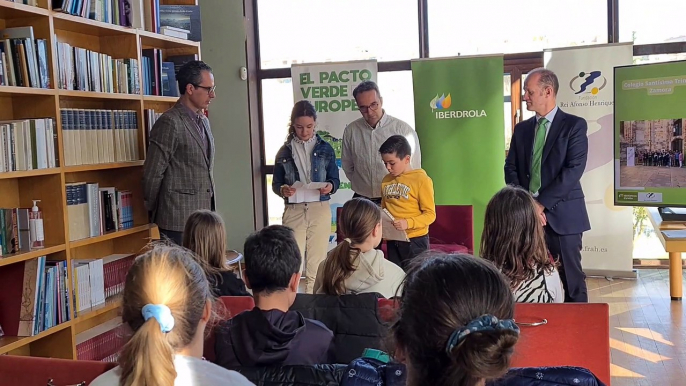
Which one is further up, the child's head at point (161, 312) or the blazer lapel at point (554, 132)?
the blazer lapel at point (554, 132)

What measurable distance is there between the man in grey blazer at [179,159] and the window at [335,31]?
9.50ft

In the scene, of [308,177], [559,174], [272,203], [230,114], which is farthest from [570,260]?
[230,114]

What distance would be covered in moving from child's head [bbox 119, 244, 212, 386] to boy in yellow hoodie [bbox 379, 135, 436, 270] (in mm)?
2408

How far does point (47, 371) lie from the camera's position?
1705mm

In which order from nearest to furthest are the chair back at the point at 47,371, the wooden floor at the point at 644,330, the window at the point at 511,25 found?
the chair back at the point at 47,371 → the wooden floor at the point at 644,330 → the window at the point at 511,25

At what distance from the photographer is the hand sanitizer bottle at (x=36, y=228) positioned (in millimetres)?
3623

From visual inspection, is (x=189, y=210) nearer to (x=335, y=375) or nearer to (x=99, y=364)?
(x=99, y=364)

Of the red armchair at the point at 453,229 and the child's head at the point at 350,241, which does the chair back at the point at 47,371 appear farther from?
the red armchair at the point at 453,229

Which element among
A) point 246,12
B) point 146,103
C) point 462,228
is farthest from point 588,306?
point 246,12

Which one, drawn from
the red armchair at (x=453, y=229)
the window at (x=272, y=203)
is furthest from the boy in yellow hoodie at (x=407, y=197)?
the window at (x=272, y=203)

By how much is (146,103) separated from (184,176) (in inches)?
35.0

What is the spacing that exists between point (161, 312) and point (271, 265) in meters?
0.72

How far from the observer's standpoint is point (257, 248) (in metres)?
2.19

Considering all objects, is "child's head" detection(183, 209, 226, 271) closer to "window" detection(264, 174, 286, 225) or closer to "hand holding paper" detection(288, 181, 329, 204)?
"hand holding paper" detection(288, 181, 329, 204)
